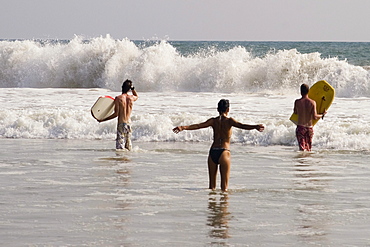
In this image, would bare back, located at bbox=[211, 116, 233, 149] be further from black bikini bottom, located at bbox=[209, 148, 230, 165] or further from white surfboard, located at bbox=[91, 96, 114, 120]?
white surfboard, located at bbox=[91, 96, 114, 120]

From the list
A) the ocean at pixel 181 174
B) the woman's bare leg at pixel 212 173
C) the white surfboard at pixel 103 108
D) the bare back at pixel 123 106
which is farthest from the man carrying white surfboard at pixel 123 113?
the woman's bare leg at pixel 212 173

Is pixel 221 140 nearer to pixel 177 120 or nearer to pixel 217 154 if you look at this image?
pixel 217 154

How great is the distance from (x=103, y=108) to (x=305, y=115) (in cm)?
355

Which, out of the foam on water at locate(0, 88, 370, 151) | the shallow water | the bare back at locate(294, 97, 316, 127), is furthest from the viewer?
the foam on water at locate(0, 88, 370, 151)

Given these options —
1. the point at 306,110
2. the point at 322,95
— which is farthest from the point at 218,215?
the point at 322,95

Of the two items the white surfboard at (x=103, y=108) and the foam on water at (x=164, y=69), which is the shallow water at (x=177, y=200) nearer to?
the white surfboard at (x=103, y=108)

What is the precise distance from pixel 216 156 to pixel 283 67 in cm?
1825

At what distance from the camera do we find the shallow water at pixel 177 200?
6.17m

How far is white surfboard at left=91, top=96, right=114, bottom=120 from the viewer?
12.8m

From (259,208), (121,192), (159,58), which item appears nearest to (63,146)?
(121,192)

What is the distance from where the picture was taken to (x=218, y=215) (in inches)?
276

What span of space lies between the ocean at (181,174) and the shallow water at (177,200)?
1cm

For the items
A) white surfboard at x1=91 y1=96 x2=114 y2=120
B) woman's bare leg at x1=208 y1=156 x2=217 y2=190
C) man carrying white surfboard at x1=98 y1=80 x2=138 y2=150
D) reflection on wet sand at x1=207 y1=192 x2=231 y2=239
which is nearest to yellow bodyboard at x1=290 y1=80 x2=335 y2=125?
man carrying white surfboard at x1=98 y1=80 x2=138 y2=150

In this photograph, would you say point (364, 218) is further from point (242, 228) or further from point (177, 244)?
point (177, 244)
